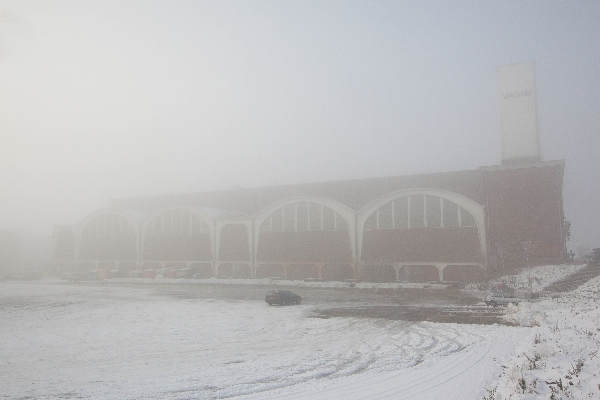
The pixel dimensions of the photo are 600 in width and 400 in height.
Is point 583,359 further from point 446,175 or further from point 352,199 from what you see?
point 352,199

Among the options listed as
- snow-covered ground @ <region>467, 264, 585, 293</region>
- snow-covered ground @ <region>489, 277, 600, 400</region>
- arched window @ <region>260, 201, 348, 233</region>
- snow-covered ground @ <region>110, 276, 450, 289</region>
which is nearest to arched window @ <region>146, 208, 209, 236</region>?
snow-covered ground @ <region>110, 276, 450, 289</region>

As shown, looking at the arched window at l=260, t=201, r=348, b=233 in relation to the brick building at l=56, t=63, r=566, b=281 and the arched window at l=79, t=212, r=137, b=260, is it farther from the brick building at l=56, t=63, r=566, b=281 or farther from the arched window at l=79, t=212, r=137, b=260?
the arched window at l=79, t=212, r=137, b=260

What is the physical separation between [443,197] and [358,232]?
27.7 ft

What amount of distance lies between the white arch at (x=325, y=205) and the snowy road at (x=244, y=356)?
810 inches

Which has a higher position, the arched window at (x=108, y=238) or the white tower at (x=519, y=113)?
the white tower at (x=519, y=113)

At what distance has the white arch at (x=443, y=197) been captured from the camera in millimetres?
36844

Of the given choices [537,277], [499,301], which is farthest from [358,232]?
[499,301]

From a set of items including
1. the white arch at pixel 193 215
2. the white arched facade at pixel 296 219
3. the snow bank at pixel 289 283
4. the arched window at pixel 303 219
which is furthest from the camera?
the white arch at pixel 193 215

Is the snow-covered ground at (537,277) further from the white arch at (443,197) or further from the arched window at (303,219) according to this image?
the arched window at (303,219)

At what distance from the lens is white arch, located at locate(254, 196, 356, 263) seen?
41.6m

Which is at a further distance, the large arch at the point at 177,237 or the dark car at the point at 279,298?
the large arch at the point at 177,237

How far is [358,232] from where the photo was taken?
4138 cm

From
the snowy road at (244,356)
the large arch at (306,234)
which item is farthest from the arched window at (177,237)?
the snowy road at (244,356)

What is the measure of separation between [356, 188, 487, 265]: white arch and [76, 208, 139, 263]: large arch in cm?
2828
